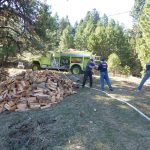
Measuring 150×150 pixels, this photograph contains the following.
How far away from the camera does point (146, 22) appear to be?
113 feet

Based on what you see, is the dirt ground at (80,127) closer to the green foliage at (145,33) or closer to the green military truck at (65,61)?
the green military truck at (65,61)

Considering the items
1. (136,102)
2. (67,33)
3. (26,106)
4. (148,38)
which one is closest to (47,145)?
(26,106)

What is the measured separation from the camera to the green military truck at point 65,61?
30266 mm

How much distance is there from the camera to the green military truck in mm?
30266

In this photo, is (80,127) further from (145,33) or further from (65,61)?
(145,33)

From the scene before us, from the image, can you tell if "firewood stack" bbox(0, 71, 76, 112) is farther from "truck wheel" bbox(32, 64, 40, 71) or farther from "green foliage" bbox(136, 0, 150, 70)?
"green foliage" bbox(136, 0, 150, 70)

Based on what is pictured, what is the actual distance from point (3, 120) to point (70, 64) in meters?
17.9

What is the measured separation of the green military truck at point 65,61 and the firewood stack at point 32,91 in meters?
11.9

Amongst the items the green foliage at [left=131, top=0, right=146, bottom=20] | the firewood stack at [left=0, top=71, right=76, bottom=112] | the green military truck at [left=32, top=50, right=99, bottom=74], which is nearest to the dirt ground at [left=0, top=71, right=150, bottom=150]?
the firewood stack at [left=0, top=71, right=76, bottom=112]

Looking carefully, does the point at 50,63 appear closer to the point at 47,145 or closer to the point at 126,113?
the point at 126,113

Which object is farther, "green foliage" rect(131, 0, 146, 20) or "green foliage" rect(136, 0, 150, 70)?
"green foliage" rect(131, 0, 146, 20)

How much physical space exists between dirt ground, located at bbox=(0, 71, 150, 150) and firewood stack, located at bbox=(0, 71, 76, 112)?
1.99 ft

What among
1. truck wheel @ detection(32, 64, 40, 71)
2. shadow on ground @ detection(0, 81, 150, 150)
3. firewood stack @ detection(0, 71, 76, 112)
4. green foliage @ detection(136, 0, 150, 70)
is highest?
green foliage @ detection(136, 0, 150, 70)

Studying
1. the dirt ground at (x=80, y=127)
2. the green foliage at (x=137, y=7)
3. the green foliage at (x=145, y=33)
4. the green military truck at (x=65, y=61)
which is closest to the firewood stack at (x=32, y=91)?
the dirt ground at (x=80, y=127)
